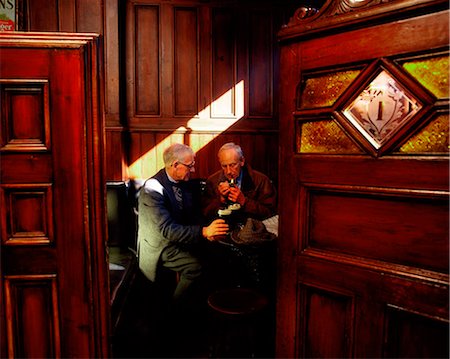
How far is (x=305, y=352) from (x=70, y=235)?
47.9 inches

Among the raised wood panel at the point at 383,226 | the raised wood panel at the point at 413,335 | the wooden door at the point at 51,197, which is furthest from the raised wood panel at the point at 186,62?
the raised wood panel at the point at 413,335

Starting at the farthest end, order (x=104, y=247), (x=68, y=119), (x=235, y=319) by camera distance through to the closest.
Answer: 1. (x=235, y=319)
2. (x=104, y=247)
3. (x=68, y=119)

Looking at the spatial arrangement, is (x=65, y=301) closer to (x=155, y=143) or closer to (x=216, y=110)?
(x=155, y=143)

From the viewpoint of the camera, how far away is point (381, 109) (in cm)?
134

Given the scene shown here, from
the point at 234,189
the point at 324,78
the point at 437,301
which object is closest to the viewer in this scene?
the point at 437,301

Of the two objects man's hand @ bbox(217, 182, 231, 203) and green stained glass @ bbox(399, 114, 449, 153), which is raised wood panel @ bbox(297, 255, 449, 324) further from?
Result: man's hand @ bbox(217, 182, 231, 203)

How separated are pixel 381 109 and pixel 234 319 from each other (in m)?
1.48

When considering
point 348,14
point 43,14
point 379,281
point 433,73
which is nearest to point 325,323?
point 379,281

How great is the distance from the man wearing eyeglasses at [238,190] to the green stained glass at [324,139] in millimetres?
1561

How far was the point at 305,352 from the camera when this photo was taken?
1.61 m

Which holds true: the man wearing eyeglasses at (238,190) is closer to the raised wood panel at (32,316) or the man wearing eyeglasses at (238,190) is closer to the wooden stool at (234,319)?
the wooden stool at (234,319)

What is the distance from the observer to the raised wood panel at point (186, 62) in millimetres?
4277

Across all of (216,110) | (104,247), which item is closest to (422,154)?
(104,247)

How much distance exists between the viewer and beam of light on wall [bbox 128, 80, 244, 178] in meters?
4.33
